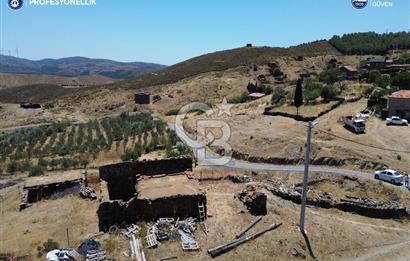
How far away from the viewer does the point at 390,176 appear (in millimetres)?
31406

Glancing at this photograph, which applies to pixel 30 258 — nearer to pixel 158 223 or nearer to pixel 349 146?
pixel 158 223

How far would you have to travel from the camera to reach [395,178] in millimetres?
31156

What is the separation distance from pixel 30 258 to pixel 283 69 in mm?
86563

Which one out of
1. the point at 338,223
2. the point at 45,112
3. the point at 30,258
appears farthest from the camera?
the point at 45,112

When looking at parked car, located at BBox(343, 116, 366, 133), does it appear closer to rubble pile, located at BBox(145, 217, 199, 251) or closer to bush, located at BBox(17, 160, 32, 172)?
rubble pile, located at BBox(145, 217, 199, 251)

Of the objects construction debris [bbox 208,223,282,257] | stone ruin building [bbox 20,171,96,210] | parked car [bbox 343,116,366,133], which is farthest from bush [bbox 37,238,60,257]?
parked car [bbox 343,116,366,133]

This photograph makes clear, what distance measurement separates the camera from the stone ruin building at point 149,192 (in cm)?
2098

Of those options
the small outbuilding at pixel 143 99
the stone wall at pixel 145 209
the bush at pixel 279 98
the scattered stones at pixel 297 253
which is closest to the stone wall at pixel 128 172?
the stone wall at pixel 145 209

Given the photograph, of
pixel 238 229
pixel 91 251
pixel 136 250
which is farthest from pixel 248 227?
pixel 91 251

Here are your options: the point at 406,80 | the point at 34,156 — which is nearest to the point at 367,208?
the point at 34,156

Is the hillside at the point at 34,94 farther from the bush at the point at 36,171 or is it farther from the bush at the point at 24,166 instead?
the bush at the point at 36,171

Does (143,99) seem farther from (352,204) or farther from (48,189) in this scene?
(352,204)

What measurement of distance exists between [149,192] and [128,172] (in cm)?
409

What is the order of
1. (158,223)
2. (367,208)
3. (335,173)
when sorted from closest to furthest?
(158,223)
(367,208)
(335,173)
